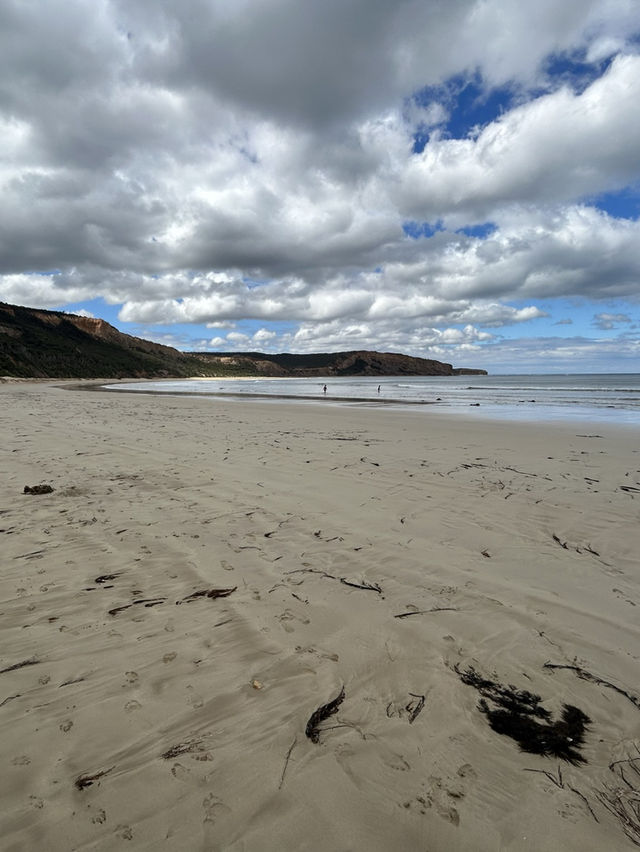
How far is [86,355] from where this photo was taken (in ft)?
322

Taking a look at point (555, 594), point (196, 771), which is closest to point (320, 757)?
point (196, 771)

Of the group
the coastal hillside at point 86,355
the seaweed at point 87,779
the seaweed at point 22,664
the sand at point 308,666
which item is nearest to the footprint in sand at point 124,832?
the sand at point 308,666

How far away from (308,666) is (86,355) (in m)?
113

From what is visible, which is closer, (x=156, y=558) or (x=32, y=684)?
(x=32, y=684)

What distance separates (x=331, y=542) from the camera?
441cm

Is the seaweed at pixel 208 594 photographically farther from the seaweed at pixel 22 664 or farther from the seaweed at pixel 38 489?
the seaweed at pixel 38 489

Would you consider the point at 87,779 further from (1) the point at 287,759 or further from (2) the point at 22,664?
(2) the point at 22,664

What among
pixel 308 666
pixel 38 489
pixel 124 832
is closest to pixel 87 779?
pixel 124 832

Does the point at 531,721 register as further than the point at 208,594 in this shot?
No

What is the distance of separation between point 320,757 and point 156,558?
2567 mm

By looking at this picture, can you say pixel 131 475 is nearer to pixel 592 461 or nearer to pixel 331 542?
pixel 331 542

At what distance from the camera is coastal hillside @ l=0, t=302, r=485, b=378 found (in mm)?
80750

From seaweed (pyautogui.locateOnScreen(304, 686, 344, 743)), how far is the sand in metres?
0.03

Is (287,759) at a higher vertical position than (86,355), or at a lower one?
lower
